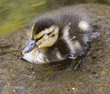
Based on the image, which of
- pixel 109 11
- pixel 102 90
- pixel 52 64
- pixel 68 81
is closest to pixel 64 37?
pixel 52 64

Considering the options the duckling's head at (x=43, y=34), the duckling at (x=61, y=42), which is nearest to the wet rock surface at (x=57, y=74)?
the duckling at (x=61, y=42)

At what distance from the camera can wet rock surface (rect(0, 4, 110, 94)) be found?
861 millimetres

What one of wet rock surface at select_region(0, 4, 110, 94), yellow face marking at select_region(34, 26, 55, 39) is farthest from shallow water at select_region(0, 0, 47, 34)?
yellow face marking at select_region(34, 26, 55, 39)

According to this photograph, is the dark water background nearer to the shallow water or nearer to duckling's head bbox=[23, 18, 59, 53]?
the shallow water

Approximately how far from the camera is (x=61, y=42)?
1.20m

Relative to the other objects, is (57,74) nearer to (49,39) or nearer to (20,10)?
(49,39)

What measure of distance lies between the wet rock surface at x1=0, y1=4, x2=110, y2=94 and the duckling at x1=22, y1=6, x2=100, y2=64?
3.3 inches

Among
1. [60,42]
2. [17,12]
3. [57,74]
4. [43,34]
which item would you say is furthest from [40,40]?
[17,12]

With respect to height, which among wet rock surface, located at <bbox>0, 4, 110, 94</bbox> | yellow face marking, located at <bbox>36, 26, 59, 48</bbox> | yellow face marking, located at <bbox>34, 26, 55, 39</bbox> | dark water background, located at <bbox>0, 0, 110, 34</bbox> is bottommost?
wet rock surface, located at <bbox>0, 4, 110, 94</bbox>

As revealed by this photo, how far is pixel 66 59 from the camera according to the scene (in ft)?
3.96

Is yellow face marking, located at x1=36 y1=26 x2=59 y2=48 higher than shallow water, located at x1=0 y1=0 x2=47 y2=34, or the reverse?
shallow water, located at x1=0 y1=0 x2=47 y2=34

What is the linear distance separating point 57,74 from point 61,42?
348 millimetres

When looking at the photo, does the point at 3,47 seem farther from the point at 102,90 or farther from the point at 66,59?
the point at 102,90

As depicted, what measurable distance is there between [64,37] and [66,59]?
24 centimetres
